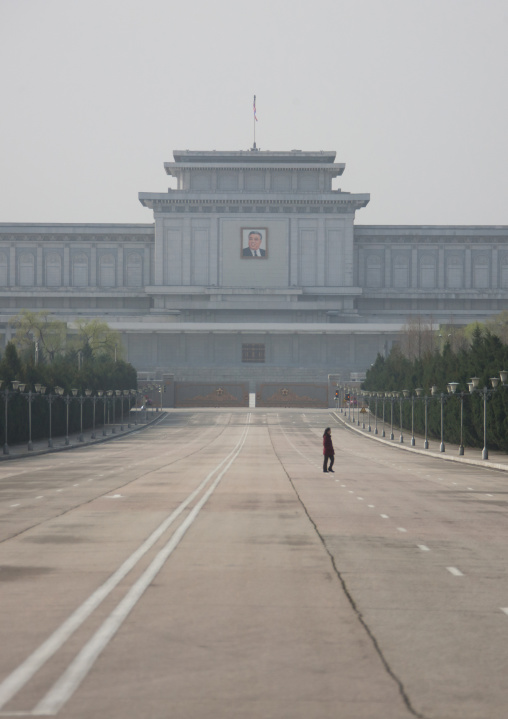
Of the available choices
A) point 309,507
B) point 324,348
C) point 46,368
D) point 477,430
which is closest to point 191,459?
point 477,430

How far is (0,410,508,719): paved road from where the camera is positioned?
7742 millimetres

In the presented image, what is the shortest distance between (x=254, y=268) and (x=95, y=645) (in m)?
163

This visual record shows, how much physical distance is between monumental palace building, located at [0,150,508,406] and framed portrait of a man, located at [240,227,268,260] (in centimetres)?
16

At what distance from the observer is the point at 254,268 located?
171625 millimetres

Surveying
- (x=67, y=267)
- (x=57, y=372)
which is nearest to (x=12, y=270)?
(x=67, y=267)

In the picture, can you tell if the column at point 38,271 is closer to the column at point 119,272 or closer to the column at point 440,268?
the column at point 119,272

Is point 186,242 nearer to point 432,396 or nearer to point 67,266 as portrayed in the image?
point 67,266

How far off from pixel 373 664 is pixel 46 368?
7458 cm

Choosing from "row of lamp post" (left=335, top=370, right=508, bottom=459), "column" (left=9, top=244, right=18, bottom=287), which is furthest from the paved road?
Result: "column" (left=9, top=244, right=18, bottom=287)

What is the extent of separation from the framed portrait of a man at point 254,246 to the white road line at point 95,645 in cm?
15596

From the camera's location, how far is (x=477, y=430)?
59688 millimetres

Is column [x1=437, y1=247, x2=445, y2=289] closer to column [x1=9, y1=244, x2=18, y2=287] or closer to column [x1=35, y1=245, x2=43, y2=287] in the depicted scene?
column [x1=35, y1=245, x2=43, y2=287]

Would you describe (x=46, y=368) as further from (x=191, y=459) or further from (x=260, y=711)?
(x=260, y=711)

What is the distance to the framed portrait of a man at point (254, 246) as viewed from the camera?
171625 mm
